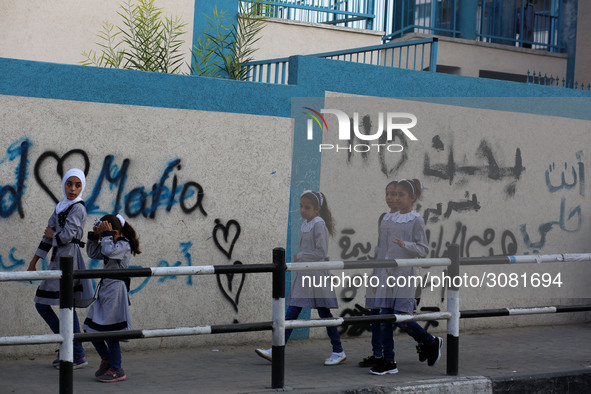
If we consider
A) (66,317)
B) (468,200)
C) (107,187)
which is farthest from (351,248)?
(66,317)

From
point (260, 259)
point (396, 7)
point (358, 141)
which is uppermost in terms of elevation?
point (396, 7)

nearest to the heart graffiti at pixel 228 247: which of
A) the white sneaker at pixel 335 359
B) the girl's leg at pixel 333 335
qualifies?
the girl's leg at pixel 333 335

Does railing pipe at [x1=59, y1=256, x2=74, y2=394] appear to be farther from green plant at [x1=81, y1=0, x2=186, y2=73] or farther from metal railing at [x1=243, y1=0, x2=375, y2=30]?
metal railing at [x1=243, y1=0, x2=375, y2=30]

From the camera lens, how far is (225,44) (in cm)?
1149

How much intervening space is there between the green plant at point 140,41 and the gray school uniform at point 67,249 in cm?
285

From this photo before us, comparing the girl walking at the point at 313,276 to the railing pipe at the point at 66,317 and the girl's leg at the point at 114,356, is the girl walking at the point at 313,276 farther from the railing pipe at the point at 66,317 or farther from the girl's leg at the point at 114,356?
the railing pipe at the point at 66,317

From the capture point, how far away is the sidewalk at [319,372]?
5.71 m

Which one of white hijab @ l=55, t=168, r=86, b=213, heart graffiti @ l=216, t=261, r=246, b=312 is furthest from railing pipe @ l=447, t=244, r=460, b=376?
white hijab @ l=55, t=168, r=86, b=213

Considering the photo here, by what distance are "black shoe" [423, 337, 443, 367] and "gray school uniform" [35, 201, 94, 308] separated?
2634mm

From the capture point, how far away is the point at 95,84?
6.97 meters

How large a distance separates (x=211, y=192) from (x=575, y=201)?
14.5 feet

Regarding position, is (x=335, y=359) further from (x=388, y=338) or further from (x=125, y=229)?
(x=125, y=229)

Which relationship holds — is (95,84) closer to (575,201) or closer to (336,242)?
(336,242)

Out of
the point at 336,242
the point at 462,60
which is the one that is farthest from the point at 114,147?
the point at 462,60
